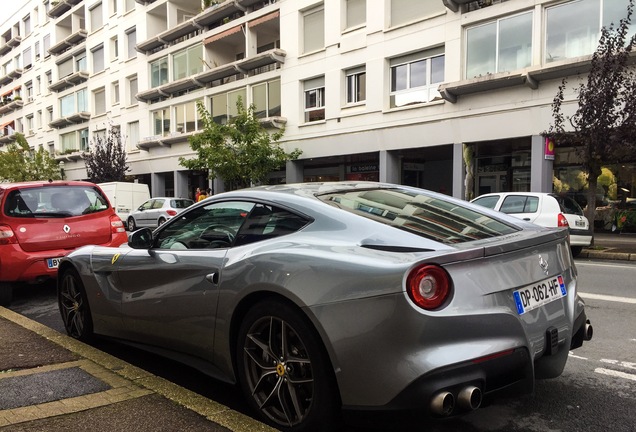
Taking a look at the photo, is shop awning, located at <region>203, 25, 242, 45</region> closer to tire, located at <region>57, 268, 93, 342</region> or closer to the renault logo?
Answer: tire, located at <region>57, 268, 93, 342</region>

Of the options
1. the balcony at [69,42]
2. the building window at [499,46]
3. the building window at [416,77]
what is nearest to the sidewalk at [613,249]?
the building window at [499,46]

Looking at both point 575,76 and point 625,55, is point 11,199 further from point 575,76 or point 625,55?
point 575,76

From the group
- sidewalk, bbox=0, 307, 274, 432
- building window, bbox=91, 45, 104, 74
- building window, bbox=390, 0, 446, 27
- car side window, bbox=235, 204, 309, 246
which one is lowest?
sidewalk, bbox=0, 307, 274, 432

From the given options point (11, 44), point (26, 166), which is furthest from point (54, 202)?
point (11, 44)

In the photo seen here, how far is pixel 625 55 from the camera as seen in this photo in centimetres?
1254

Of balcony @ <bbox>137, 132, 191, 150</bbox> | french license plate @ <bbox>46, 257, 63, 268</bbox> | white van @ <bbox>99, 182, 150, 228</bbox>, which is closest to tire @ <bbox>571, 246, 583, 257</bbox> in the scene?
french license plate @ <bbox>46, 257, 63, 268</bbox>

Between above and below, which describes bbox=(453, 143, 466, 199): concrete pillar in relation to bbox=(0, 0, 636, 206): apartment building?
below

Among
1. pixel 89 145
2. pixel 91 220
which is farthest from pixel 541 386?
pixel 89 145

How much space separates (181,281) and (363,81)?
18.5 m

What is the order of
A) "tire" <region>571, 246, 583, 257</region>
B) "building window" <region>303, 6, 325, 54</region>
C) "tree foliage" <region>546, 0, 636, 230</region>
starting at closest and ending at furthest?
"tire" <region>571, 246, 583, 257</region> → "tree foliage" <region>546, 0, 636, 230</region> → "building window" <region>303, 6, 325, 54</region>

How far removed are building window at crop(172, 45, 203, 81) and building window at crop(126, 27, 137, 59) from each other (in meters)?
5.63

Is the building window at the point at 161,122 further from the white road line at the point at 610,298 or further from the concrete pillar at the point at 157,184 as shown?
the white road line at the point at 610,298

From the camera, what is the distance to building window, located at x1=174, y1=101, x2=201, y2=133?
29469mm

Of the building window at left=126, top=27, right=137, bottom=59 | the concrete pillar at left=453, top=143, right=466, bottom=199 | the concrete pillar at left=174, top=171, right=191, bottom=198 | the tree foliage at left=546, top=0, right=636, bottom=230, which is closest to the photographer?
the tree foliage at left=546, top=0, right=636, bottom=230
